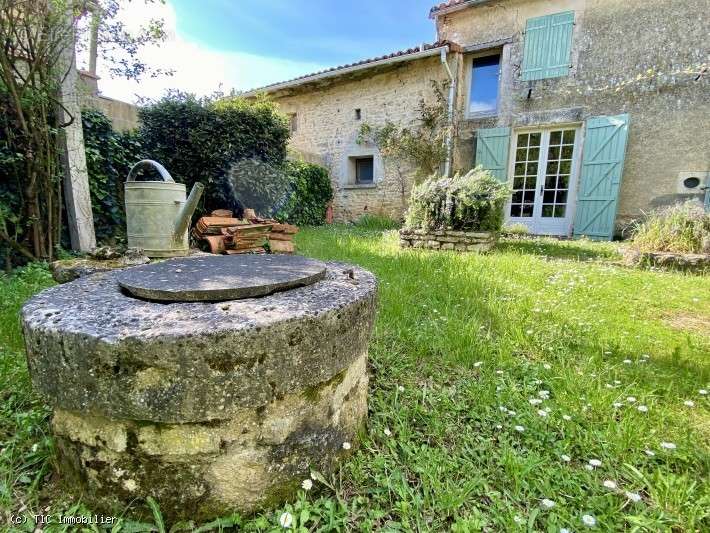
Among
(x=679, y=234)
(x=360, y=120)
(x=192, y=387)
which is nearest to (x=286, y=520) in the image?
(x=192, y=387)

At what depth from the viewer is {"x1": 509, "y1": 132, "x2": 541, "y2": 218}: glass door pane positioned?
7000 mm

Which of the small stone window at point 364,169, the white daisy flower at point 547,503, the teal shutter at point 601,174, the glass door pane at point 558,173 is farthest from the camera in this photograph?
the small stone window at point 364,169

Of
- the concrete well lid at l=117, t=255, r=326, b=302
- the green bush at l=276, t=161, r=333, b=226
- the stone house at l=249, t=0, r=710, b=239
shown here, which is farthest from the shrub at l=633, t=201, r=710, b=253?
the green bush at l=276, t=161, r=333, b=226

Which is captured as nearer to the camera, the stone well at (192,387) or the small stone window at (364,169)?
the stone well at (192,387)

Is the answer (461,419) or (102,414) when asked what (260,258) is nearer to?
(102,414)

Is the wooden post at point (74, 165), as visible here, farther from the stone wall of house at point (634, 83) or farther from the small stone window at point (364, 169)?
the stone wall of house at point (634, 83)

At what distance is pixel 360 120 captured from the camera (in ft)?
27.9

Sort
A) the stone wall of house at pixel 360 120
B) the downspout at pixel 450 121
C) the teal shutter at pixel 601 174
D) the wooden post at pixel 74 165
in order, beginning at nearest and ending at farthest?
the wooden post at pixel 74 165
the teal shutter at pixel 601 174
the downspout at pixel 450 121
the stone wall of house at pixel 360 120

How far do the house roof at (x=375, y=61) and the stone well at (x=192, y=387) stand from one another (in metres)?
7.57

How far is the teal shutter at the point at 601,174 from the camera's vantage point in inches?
243

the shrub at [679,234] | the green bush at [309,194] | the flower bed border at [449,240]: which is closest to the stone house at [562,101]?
the green bush at [309,194]

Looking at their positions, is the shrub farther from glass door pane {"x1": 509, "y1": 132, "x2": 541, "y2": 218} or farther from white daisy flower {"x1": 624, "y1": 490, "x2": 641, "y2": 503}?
white daisy flower {"x1": 624, "y1": 490, "x2": 641, "y2": 503}

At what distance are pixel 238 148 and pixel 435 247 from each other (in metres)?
3.03

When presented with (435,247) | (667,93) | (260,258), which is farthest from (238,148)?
(667,93)
